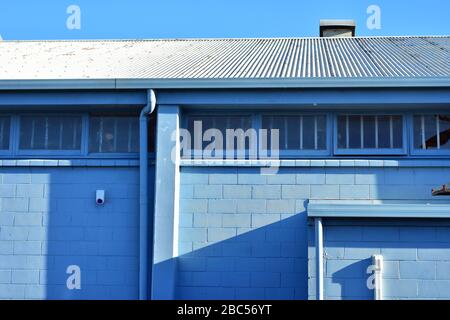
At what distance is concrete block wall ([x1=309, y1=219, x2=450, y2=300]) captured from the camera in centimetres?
728

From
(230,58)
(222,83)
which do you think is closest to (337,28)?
(230,58)

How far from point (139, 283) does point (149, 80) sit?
8.44 feet

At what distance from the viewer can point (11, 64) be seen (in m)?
10.6

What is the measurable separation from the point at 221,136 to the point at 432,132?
107 inches

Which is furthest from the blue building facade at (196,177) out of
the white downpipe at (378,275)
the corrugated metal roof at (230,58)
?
the white downpipe at (378,275)

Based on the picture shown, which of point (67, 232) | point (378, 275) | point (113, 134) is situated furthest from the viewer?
point (113, 134)

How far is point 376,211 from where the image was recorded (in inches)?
291

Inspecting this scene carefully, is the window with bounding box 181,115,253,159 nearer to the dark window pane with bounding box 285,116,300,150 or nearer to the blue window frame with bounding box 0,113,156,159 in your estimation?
the dark window pane with bounding box 285,116,300,150

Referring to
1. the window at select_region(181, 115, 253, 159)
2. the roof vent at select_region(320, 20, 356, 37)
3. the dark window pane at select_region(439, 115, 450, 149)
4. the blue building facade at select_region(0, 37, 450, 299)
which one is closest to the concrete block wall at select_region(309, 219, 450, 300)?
the blue building facade at select_region(0, 37, 450, 299)

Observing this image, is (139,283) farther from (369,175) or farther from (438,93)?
(438,93)

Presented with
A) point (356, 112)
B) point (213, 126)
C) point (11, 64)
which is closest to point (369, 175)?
point (356, 112)

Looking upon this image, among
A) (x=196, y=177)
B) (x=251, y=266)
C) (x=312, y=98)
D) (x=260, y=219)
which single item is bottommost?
(x=251, y=266)

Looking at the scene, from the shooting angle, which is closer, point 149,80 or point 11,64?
Result: point 149,80

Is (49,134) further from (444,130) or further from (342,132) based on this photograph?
(444,130)
